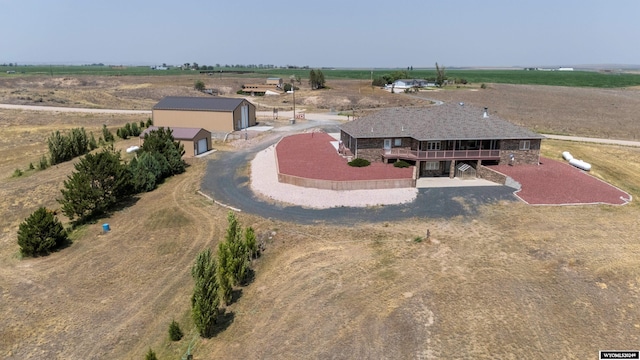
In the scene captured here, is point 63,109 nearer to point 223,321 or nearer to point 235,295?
point 235,295

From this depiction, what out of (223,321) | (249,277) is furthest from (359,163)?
(223,321)

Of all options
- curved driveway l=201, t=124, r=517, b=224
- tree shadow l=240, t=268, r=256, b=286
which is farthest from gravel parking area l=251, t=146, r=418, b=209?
tree shadow l=240, t=268, r=256, b=286

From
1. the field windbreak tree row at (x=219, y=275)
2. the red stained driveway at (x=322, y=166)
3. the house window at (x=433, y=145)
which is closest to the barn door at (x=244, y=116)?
the red stained driveway at (x=322, y=166)

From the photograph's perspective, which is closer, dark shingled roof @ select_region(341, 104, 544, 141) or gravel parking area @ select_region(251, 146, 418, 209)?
gravel parking area @ select_region(251, 146, 418, 209)

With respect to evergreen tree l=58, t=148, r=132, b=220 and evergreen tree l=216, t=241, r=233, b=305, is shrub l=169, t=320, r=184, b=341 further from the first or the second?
evergreen tree l=58, t=148, r=132, b=220

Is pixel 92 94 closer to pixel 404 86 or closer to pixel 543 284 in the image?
pixel 404 86

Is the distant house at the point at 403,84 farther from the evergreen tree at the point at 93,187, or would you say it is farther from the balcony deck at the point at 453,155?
the evergreen tree at the point at 93,187
